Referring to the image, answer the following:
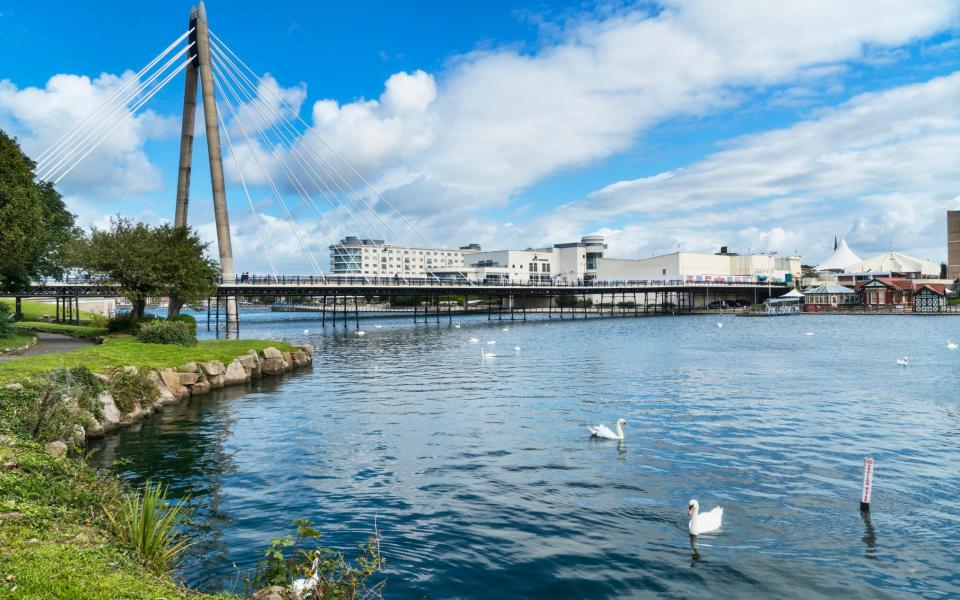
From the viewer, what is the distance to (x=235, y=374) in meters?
33.4

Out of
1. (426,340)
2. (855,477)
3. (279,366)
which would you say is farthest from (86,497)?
(426,340)

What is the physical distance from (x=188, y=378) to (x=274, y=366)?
28.0 feet

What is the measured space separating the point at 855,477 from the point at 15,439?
67.4ft

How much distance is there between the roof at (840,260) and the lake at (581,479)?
172 m

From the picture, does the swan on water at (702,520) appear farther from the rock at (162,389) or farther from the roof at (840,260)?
the roof at (840,260)

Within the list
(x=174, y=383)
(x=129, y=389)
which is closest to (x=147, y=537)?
(x=129, y=389)

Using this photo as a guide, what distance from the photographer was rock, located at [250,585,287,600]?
830cm

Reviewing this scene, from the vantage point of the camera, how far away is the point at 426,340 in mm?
66062

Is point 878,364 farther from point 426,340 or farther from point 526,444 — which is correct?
point 426,340

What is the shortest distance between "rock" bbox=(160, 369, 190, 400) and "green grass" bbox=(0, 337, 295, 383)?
52cm

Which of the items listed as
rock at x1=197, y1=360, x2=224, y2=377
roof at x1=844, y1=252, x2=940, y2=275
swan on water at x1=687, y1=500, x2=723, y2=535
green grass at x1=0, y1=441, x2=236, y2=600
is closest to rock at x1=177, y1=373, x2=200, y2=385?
rock at x1=197, y1=360, x2=224, y2=377

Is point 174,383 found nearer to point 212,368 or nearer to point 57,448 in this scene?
Result: point 212,368

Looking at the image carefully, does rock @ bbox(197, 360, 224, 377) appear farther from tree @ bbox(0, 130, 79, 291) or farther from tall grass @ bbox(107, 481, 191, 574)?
tall grass @ bbox(107, 481, 191, 574)

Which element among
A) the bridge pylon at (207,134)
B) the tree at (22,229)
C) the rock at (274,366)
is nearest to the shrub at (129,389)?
the rock at (274,366)
